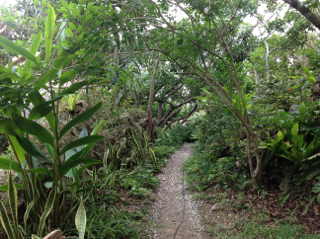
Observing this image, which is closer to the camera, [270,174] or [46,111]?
[46,111]

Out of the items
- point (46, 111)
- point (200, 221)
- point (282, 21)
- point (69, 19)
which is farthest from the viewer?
point (282, 21)

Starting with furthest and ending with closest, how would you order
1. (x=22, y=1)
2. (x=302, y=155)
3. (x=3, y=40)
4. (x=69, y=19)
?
1. (x=22, y=1)
2. (x=302, y=155)
3. (x=69, y=19)
4. (x=3, y=40)

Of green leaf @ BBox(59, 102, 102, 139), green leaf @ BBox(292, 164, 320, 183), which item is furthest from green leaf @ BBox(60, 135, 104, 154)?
green leaf @ BBox(292, 164, 320, 183)

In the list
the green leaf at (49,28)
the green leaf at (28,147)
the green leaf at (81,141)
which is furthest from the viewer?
the green leaf at (81,141)

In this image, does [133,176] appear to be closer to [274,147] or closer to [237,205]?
[237,205]

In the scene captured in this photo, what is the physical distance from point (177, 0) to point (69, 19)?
3.70 ft

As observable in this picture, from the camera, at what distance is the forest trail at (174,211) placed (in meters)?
2.51

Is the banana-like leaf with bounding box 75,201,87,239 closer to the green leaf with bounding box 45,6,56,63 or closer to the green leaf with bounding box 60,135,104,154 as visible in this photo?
the green leaf with bounding box 60,135,104,154

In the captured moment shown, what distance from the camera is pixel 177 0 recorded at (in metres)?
2.23

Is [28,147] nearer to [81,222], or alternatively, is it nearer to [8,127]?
[8,127]

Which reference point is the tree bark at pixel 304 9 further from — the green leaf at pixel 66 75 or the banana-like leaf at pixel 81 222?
the banana-like leaf at pixel 81 222

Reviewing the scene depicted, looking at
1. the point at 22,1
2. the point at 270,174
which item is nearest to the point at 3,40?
the point at 270,174

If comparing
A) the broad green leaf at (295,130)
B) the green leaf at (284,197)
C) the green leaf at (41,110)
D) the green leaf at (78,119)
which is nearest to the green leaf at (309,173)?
the green leaf at (284,197)

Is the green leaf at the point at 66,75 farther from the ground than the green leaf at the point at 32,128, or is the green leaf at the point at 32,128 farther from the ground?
the green leaf at the point at 66,75
